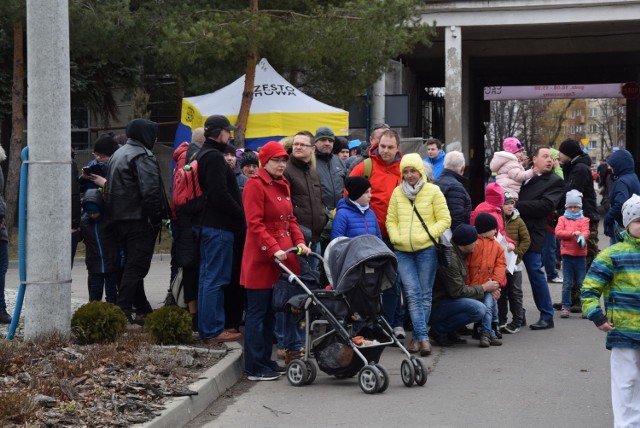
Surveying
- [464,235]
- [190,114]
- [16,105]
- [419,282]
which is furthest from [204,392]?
[16,105]

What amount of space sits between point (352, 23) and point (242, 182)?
37.9 feet

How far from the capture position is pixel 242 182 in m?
10.8

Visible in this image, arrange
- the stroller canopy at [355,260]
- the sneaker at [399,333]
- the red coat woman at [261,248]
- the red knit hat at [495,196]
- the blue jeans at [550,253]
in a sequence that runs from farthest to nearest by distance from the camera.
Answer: the blue jeans at [550,253] → the red knit hat at [495,196] → the sneaker at [399,333] → the red coat woman at [261,248] → the stroller canopy at [355,260]

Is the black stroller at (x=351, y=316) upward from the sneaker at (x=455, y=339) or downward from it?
upward

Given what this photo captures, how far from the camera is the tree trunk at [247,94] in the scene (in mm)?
20281

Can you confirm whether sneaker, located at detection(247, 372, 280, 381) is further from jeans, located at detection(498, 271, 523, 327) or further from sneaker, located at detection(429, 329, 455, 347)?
jeans, located at detection(498, 271, 523, 327)

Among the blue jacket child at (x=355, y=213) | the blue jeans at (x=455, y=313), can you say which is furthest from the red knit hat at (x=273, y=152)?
the blue jeans at (x=455, y=313)

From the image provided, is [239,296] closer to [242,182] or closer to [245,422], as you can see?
[242,182]

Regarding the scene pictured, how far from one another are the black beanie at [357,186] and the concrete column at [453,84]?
18.6 m

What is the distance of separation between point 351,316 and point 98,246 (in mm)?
3754

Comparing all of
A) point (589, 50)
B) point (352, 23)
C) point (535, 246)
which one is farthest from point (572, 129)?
point (535, 246)

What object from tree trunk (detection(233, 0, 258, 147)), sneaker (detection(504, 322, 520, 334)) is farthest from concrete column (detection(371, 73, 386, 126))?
sneaker (detection(504, 322, 520, 334))

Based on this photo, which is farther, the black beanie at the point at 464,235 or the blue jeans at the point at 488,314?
the blue jeans at the point at 488,314

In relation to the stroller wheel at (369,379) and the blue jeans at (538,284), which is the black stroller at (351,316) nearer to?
the stroller wheel at (369,379)
